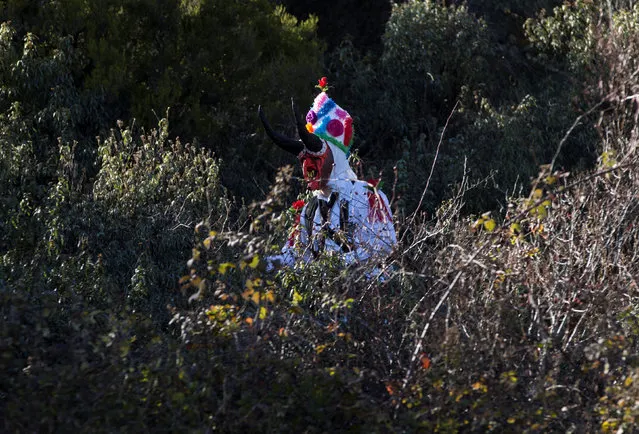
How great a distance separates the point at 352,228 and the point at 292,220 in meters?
0.75

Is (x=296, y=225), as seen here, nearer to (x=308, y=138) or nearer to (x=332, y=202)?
(x=332, y=202)

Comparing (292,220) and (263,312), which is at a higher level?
(263,312)

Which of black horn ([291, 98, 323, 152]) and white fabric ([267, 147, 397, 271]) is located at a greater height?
black horn ([291, 98, 323, 152])

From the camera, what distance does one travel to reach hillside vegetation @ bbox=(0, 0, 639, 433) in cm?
432

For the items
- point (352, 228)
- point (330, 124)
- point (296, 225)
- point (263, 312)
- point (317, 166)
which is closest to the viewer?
point (263, 312)

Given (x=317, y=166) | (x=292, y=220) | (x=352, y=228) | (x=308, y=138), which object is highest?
(x=308, y=138)

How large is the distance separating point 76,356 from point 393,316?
163 centimetres

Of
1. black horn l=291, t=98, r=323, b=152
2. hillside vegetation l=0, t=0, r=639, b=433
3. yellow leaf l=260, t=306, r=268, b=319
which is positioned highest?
black horn l=291, t=98, r=323, b=152

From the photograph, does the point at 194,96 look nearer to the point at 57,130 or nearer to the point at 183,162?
the point at 57,130

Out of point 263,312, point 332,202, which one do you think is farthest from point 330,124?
point 263,312

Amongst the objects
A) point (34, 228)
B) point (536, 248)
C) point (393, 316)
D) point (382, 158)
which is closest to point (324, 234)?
point (393, 316)

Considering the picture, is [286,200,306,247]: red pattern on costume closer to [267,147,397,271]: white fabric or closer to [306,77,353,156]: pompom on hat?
[267,147,397,271]: white fabric

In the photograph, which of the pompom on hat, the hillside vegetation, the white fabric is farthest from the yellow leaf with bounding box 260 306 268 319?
the pompom on hat

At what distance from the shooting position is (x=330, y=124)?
22.2 ft
